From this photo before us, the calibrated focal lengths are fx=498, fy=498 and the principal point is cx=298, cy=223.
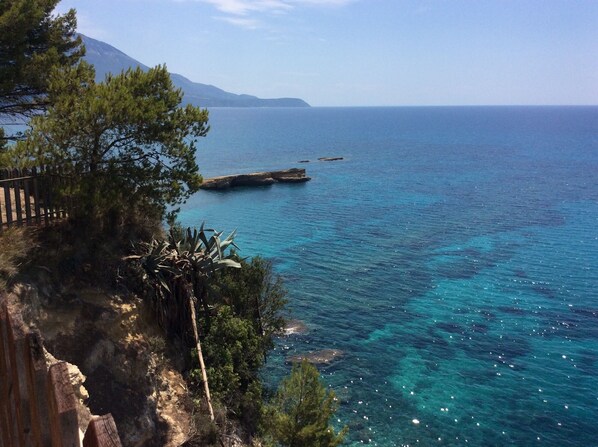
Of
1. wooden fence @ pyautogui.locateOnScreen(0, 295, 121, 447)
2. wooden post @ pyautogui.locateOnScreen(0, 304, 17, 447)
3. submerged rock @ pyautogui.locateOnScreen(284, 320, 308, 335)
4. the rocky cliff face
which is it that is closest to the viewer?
wooden fence @ pyautogui.locateOnScreen(0, 295, 121, 447)

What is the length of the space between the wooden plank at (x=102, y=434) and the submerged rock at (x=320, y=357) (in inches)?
984

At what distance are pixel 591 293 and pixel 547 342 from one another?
969 centimetres

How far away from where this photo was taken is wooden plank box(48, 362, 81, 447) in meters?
2.41

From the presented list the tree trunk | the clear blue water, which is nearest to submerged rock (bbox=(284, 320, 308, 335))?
the clear blue water

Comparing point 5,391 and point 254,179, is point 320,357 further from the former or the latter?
point 254,179

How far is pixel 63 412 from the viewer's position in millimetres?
2410

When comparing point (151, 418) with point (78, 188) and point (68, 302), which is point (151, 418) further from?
point (78, 188)

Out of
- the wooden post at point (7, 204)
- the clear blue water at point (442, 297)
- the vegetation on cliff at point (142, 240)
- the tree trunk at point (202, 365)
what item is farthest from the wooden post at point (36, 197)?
the clear blue water at point (442, 297)

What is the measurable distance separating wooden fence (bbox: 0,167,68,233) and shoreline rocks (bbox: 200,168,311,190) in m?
64.5

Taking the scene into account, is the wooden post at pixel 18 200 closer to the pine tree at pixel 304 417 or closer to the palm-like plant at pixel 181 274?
the palm-like plant at pixel 181 274

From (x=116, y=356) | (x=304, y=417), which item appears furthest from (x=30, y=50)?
(x=304, y=417)

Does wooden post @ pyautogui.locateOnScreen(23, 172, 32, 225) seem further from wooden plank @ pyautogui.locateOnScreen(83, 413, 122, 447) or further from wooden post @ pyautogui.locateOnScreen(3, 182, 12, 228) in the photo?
wooden plank @ pyautogui.locateOnScreen(83, 413, 122, 447)

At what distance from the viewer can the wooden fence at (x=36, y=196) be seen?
→ 43.7 feet

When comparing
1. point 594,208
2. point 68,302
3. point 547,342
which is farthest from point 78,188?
point 594,208
